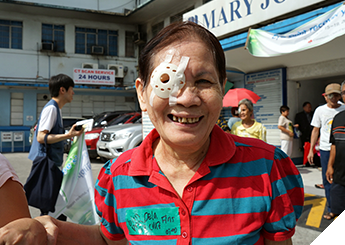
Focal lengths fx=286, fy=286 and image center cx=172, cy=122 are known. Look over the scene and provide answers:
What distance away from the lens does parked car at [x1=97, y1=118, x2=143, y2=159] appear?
9.06 metres

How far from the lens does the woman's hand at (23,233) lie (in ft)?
3.06

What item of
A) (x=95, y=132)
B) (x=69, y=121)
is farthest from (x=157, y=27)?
(x=95, y=132)

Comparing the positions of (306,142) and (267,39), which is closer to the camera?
(267,39)

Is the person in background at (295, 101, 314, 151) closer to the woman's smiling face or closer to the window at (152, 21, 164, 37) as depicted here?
the woman's smiling face

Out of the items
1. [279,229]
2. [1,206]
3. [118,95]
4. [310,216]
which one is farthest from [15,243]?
[118,95]

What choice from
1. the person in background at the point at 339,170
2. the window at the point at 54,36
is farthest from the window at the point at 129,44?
the person in background at the point at 339,170

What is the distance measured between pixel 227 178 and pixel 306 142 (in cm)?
760

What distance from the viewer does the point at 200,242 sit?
1078mm

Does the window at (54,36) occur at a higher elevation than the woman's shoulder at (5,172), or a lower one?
higher

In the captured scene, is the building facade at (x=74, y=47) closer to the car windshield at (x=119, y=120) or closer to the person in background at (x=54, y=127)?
the car windshield at (x=119, y=120)

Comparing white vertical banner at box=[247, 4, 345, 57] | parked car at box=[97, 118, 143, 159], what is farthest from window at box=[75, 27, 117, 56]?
white vertical banner at box=[247, 4, 345, 57]

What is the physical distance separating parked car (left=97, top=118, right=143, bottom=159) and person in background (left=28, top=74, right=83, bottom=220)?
5.54m

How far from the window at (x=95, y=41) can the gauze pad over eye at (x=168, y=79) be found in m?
19.2

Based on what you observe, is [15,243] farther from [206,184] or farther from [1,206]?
[206,184]
